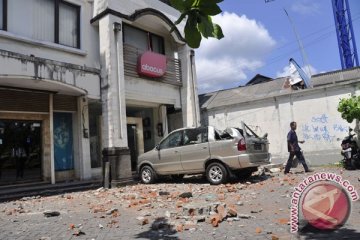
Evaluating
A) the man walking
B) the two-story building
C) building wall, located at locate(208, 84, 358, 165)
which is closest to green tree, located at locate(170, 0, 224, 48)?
the two-story building

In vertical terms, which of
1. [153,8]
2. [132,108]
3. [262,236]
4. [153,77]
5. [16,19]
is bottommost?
[262,236]

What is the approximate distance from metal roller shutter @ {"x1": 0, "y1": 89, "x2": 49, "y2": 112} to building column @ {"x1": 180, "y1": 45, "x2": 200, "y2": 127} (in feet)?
21.5

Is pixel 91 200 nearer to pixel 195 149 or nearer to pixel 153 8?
pixel 195 149

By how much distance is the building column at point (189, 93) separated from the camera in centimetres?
1702

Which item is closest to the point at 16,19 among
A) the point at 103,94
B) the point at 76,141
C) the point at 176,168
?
the point at 103,94

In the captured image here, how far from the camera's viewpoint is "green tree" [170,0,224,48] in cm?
263

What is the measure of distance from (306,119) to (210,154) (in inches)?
226

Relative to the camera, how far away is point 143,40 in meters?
16.2

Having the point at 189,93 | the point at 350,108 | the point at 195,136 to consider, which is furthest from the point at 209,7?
the point at 189,93

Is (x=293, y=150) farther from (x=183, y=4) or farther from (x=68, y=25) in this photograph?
(x=183, y=4)

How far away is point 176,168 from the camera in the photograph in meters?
11.9

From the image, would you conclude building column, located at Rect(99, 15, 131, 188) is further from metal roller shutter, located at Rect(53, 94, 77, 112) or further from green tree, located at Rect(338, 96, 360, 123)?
green tree, located at Rect(338, 96, 360, 123)

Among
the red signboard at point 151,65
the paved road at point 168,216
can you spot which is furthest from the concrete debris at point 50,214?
the red signboard at point 151,65

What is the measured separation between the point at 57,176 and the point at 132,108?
17.0 ft
